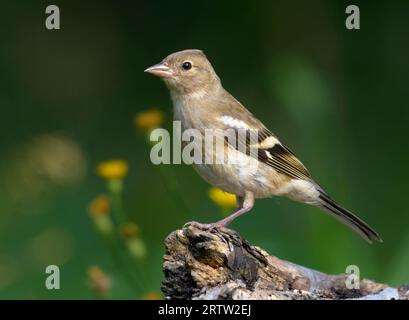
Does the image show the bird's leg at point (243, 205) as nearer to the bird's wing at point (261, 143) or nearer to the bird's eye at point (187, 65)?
the bird's wing at point (261, 143)

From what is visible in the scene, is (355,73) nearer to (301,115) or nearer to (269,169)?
(301,115)

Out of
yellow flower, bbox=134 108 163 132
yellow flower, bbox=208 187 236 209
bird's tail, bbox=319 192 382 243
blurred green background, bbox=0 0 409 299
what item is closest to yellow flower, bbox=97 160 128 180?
yellow flower, bbox=134 108 163 132

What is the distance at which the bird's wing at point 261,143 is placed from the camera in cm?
460

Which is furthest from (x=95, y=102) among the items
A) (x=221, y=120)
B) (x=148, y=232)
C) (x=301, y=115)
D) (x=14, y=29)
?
(x=221, y=120)

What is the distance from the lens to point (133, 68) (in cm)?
753

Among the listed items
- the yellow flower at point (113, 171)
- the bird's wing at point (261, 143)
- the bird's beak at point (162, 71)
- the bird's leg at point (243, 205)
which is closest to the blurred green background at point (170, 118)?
the bird's wing at point (261, 143)

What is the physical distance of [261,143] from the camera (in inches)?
184

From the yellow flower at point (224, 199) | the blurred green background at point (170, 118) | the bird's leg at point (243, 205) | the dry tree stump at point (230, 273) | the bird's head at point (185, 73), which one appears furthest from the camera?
the blurred green background at point (170, 118)

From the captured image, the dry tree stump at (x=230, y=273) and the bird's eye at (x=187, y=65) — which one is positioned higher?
the bird's eye at (x=187, y=65)

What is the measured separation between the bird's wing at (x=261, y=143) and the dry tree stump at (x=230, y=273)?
784mm

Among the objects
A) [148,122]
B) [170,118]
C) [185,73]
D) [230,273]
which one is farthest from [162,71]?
[170,118]

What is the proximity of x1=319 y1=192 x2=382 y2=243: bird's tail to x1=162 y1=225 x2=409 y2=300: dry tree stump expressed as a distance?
84 centimetres

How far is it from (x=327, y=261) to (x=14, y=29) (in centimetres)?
398
